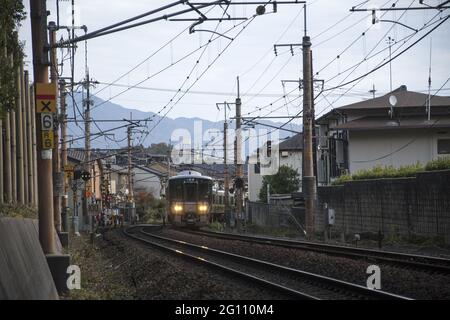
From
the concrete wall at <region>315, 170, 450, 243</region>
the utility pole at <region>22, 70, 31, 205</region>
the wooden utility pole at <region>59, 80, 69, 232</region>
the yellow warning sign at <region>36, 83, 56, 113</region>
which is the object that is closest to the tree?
the concrete wall at <region>315, 170, 450, 243</region>

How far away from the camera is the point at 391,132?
137ft

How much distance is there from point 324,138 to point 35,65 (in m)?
35.3

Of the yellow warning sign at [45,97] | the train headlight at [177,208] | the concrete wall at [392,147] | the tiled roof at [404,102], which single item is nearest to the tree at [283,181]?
the tiled roof at [404,102]

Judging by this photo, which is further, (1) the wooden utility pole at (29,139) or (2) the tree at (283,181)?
(2) the tree at (283,181)

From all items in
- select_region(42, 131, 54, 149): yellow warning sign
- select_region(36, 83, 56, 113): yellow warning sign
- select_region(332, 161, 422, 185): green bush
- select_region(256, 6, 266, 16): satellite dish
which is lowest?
select_region(332, 161, 422, 185): green bush

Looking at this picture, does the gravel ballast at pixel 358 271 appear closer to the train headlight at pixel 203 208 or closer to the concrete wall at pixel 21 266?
the concrete wall at pixel 21 266

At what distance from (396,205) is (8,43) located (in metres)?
17.3

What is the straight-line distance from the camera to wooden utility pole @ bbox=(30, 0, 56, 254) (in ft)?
40.5

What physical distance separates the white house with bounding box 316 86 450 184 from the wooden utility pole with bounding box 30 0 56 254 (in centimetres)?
2988

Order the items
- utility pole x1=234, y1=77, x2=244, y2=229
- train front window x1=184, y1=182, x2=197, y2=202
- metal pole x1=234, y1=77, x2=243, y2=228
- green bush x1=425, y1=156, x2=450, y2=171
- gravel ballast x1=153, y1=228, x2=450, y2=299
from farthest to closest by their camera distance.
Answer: metal pole x1=234, y1=77, x2=243, y2=228 < utility pole x1=234, y1=77, x2=244, y2=229 < train front window x1=184, y1=182, x2=197, y2=202 < green bush x1=425, y1=156, x2=450, y2=171 < gravel ballast x1=153, y1=228, x2=450, y2=299

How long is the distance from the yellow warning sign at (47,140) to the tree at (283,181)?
181 feet

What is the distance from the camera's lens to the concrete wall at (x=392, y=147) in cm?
4131

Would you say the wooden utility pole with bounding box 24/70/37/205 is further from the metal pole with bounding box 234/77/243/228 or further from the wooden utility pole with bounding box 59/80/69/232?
the metal pole with bounding box 234/77/243/228

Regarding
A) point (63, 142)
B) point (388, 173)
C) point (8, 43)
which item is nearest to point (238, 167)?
point (63, 142)
